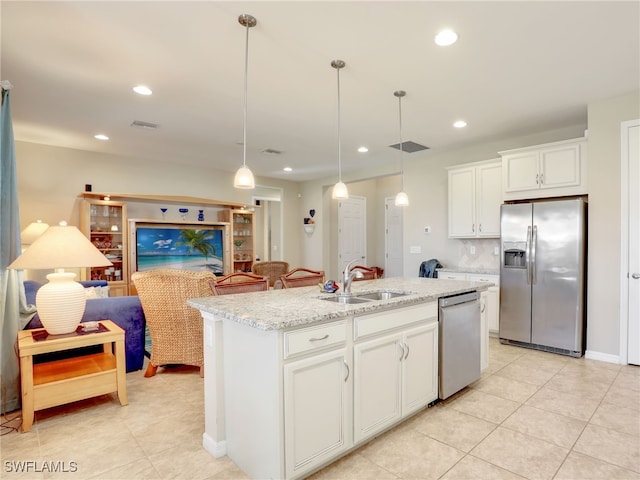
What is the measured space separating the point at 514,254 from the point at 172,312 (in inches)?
152

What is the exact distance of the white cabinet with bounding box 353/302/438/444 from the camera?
2.02 m

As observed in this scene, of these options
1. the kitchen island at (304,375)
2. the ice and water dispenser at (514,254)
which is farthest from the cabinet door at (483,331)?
the ice and water dispenser at (514,254)

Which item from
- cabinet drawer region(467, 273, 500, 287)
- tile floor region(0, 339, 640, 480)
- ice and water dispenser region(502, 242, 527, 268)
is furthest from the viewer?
cabinet drawer region(467, 273, 500, 287)

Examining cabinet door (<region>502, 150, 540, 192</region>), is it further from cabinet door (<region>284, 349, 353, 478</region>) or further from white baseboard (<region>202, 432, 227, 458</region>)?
white baseboard (<region>202, 432, 227, 458</region>)

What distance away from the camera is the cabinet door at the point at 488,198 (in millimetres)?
4664

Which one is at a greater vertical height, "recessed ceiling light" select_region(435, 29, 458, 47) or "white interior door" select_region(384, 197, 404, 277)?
"recessed ceiling light" select_region(435, 29, 458, 47)

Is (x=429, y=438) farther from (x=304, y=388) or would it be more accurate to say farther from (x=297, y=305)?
(x=297, y=305)

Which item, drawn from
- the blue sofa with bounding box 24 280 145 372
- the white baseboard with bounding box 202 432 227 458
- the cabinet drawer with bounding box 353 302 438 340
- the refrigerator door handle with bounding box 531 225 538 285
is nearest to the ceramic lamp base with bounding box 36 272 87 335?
the blue sofa with bounding box 24 280 145 372

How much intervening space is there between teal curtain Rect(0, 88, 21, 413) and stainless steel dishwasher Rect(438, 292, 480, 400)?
3163 mm

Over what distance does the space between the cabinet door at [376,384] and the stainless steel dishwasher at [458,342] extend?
52 centimetres

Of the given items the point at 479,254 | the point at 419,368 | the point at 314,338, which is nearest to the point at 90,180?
the point at 314,338

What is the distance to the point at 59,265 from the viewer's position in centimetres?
246

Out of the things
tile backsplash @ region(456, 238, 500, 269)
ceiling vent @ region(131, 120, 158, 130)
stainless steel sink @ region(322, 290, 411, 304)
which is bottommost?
stainless steel sink @ region(322, 290, 411, 304)

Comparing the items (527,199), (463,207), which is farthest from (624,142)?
(463,207)
